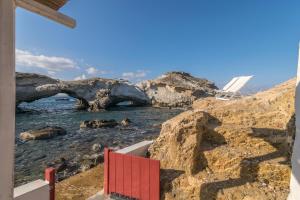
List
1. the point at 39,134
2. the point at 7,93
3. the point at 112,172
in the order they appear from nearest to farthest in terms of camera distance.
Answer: the point at 7,93, the point at 112,172, the point at 39,134

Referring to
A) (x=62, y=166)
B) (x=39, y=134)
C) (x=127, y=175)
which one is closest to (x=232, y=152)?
(x=127, y=175)

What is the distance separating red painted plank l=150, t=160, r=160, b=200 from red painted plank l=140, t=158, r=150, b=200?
0.37ft

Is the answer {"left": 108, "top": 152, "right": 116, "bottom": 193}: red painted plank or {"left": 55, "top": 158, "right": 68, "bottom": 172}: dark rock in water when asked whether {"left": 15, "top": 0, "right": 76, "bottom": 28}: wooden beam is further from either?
{"left": 55, "top": 158, "right": 68, "bottom": 172}: dark rock in water

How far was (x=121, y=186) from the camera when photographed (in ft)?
22.7

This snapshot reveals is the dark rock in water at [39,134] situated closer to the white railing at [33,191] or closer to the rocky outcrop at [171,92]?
the white railing at [33,191]

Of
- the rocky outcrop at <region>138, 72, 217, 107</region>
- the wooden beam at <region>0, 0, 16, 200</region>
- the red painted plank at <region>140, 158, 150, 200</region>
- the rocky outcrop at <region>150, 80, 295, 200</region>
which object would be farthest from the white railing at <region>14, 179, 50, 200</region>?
the rocky outcrop at <region>138, 72, 217, 107</region>

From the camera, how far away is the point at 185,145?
640 centimetres

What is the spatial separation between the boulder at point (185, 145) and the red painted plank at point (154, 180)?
69cm

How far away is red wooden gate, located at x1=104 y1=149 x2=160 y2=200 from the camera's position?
622 centimetres

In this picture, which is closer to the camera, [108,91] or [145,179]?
[145,179]

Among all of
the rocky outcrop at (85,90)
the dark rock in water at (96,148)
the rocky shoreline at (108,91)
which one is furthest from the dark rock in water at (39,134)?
the rocky outcrop at (85,90)

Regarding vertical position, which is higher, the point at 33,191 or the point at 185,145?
the point at 185,145

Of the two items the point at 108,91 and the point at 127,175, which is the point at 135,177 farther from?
the point at 108,91

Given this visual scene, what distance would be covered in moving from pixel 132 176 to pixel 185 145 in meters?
1.85
